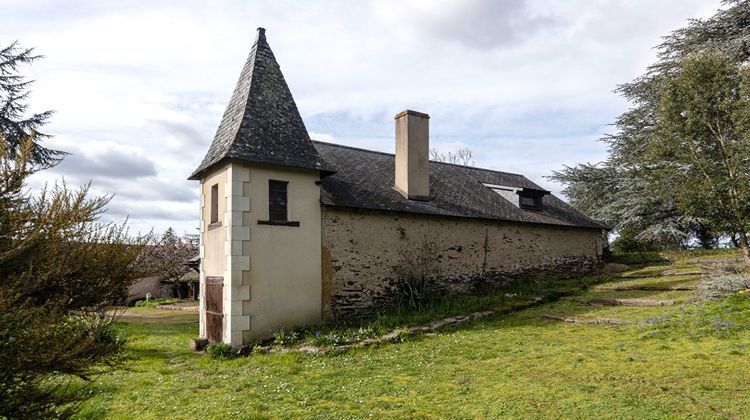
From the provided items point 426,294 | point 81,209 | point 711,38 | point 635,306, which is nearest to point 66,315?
point 81,209

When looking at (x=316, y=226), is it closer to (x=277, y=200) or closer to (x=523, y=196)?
(x=277, y=200)

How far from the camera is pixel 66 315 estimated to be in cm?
537

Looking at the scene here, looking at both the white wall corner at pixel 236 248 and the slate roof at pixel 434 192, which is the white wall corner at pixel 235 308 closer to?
the white wall corner at pixel 236 248

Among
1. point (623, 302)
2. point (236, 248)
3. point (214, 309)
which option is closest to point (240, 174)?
point (236, 248)

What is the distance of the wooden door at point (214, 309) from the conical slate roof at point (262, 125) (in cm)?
285

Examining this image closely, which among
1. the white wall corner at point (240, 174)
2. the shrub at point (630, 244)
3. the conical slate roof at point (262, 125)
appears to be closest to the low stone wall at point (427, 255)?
the conical slate roof at point (262, 125)

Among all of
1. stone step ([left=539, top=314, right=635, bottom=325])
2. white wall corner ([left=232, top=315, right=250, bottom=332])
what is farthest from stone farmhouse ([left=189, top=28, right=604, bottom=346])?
stone step ([left=539, top=314, right=635, bottom=325])

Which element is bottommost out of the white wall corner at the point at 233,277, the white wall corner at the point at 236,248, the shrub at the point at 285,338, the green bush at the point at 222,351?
the green bush at the point at 222,351

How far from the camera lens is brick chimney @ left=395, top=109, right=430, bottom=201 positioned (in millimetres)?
15086

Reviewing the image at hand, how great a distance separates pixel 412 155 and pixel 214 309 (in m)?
7.21

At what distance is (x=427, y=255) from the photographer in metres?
14.3

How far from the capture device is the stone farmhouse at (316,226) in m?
11.4

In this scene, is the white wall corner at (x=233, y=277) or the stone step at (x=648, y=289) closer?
the white wall corner at (x=233, y=277)

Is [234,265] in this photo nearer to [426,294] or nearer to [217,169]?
[217,169]
